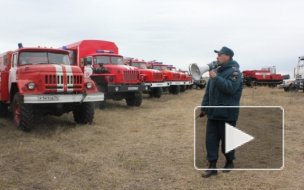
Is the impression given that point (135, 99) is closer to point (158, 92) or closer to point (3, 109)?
point (158, 92)

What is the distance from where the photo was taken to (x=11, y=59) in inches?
338

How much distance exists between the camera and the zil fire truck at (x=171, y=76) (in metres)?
19.5

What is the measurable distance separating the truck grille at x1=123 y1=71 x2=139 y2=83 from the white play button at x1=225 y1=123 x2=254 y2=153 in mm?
7922

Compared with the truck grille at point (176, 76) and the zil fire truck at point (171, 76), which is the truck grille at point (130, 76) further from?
the truck grille at point (176, 76)

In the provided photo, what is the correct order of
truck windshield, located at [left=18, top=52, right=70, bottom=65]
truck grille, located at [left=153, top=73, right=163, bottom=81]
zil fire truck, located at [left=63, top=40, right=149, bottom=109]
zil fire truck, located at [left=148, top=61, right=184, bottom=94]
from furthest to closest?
zil fire truck, located at [left=148, top=61, right=184, bottom=94]
truck grille, located at [left=153, top=73, right=163, bottom=81]
zil fire truck, located at [left=63, top=40, right=149, bottom=109]
truck windshield, located at [left=18, top=52, right=70, bottom=65]

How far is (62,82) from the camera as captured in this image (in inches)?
296

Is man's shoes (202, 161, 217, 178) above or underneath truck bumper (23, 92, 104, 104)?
underneath

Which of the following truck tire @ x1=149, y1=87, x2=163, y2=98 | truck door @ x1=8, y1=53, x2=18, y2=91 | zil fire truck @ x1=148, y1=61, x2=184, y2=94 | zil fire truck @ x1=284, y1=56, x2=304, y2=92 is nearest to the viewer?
truck door @ x1=8, y1=53, x2=18, y2=91

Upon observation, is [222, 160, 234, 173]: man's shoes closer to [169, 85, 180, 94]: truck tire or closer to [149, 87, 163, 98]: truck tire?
[149, 87, 163, 98]: truck tire

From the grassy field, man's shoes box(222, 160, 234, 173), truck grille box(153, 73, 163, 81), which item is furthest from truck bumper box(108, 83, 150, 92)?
man's shoes box(222, 160, 234, 173)

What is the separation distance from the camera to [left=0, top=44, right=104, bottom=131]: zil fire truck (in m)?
7.27
